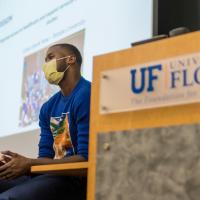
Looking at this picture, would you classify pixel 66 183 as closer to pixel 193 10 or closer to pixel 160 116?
pixel 160 116

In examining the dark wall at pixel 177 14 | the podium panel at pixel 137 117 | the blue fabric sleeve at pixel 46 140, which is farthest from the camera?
the dark wall at pixel 177 14

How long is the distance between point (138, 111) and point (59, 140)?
0.61m

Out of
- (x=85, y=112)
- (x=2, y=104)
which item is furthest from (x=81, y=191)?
(x=2, y=104)

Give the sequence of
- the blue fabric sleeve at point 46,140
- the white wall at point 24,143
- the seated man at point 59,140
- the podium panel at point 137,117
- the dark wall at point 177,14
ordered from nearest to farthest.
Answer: the podium panel at point 137,117
the seated man at point 59,140
the blue fabric sleeve at point 46,140
the dark wall at point 177,14
the white wall at point 24,143

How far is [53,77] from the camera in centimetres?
163

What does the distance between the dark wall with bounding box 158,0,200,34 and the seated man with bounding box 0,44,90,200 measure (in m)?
0.37

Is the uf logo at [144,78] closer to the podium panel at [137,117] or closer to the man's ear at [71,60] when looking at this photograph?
the podium panel at [137,117]

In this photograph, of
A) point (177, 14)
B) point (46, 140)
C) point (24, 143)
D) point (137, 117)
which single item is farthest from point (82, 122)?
point (24, 143)

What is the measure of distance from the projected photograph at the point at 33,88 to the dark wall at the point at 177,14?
50cm

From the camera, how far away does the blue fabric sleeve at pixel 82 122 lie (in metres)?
1.32

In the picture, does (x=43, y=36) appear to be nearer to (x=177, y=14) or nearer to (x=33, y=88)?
(x=33, y=88)

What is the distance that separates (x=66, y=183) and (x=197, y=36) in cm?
60

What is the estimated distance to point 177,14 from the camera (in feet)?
6.02

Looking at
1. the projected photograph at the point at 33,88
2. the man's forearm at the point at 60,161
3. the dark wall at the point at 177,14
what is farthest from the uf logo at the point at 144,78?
the projected photograph at the point at 33,88
